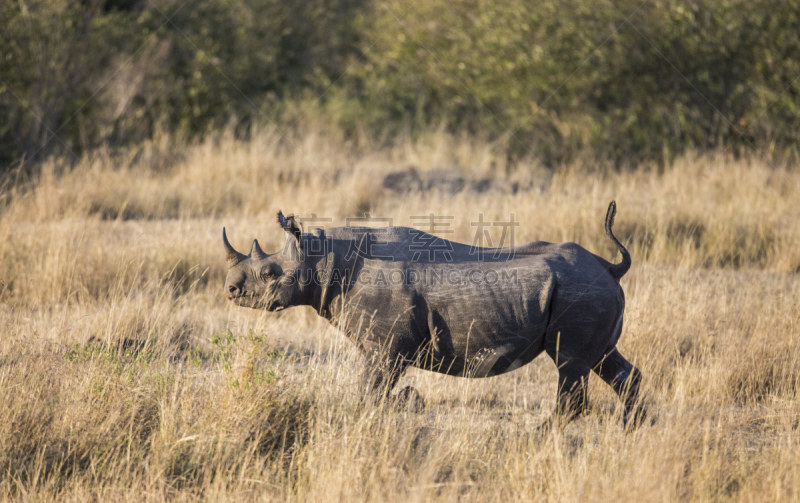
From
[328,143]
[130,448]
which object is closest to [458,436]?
[130,448]

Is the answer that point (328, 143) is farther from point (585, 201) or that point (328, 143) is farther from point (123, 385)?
point (123, 385)

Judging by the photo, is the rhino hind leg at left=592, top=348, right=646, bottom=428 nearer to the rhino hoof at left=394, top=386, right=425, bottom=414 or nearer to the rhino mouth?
the rhino hoof at left=394, top=386, right=425, bottom=414

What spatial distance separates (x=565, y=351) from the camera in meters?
3.89

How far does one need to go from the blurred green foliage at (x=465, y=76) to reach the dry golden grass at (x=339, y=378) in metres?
3.61

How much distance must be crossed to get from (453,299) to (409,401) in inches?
27.2

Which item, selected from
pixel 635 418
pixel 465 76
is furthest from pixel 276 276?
pixel 465 76

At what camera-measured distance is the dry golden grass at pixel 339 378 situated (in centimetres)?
353

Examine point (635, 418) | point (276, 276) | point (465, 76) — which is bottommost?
point (635, 418)

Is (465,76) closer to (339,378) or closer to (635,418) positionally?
(635,418)

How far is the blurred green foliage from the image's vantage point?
39.7 ft

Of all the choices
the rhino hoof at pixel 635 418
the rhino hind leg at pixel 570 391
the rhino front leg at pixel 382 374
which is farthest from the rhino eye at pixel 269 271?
the rhino hoof at pixel 635 418

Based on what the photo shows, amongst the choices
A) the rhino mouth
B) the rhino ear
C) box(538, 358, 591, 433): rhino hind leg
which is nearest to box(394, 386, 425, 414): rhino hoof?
box(538, 358, 591, 433): rhino hind leg

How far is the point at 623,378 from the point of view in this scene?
4141 millimetres

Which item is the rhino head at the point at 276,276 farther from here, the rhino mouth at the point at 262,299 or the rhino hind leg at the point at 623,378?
the rhino hind leg at the point at 623,378
